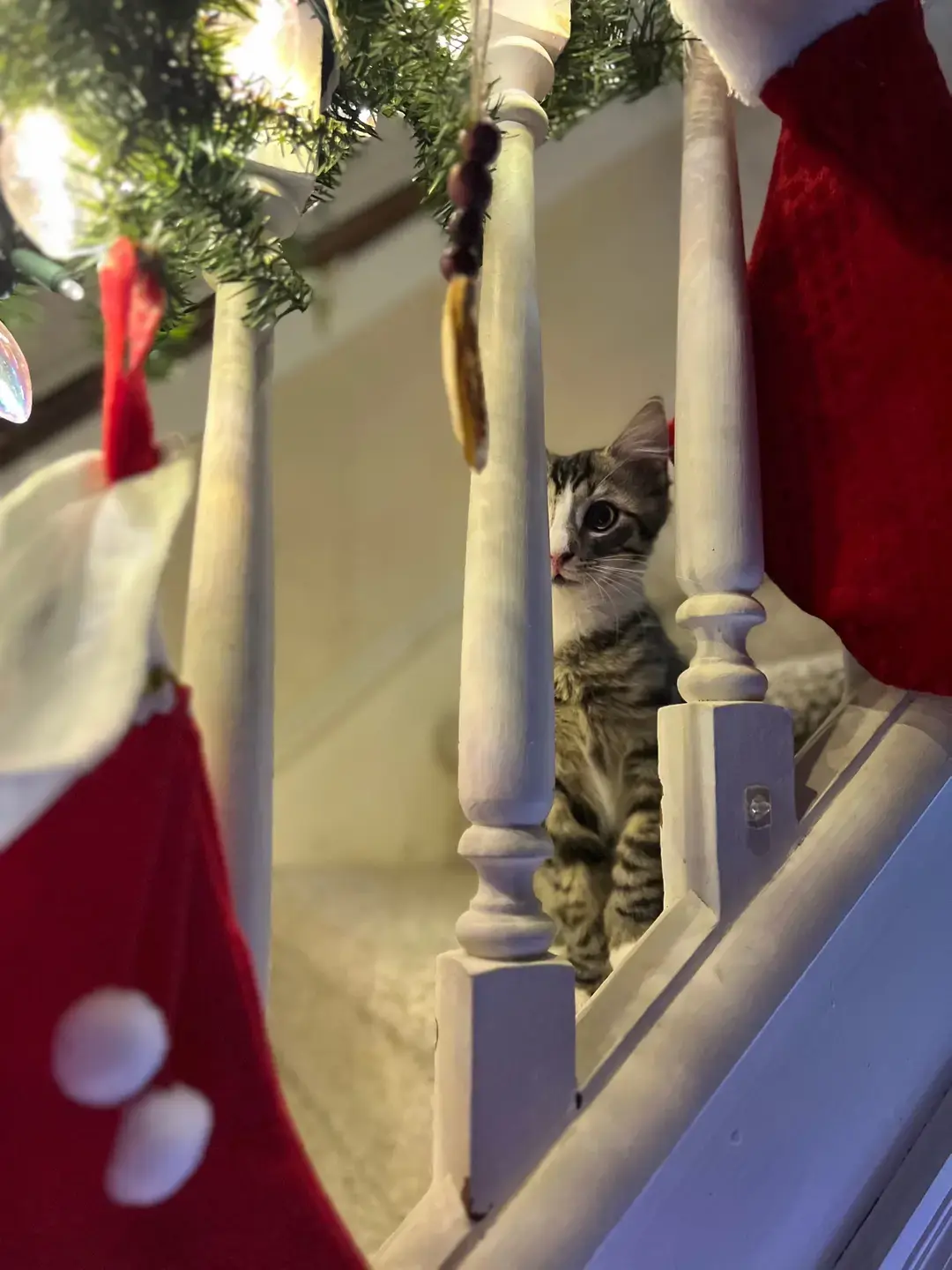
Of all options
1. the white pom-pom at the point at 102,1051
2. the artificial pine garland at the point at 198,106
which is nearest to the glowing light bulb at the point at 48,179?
the artificial pine garland at the point at 198,106

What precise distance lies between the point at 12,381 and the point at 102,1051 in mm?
385

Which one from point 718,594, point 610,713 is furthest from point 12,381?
point 610,713

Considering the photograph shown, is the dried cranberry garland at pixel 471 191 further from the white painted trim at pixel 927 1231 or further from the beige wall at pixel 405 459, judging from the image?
the beige wall at pixel 405 459

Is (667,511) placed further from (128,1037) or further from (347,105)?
(128,1037)

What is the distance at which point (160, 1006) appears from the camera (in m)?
0.34

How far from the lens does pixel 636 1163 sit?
0.44 metres

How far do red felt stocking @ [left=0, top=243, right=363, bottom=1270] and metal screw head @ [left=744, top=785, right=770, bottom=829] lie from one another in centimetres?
30

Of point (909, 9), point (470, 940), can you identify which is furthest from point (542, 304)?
point (470, 940)

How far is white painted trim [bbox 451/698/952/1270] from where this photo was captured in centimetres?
43

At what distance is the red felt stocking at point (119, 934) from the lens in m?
0.33

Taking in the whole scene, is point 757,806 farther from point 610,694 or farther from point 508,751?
point 610,694

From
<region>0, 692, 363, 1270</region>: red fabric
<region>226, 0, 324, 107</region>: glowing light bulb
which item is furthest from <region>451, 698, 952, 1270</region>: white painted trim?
<region>226, 0, 324, 107</region>: glowing light bulb

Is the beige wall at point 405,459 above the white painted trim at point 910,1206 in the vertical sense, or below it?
above

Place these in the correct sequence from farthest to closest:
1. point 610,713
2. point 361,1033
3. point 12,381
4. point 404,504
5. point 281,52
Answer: point 404,504
point 610,713
point 361,1033
point 12,381
point 281,52
